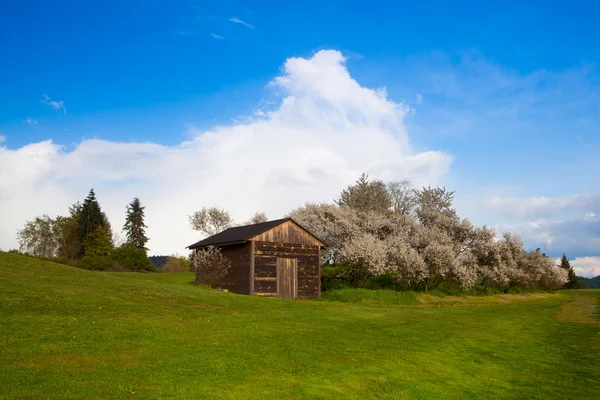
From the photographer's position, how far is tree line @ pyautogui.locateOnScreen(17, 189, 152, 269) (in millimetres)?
73750

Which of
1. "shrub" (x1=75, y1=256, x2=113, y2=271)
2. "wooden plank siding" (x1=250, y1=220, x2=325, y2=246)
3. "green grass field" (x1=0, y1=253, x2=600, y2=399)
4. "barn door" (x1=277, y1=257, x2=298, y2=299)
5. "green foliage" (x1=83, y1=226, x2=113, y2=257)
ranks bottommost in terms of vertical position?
"green grass field" (x1=0, y1=253, x2=600, y2=399)

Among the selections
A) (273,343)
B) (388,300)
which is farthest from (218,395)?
(388,300)

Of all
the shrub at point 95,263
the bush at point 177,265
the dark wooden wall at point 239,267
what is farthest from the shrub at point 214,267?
the bush at point 177,265

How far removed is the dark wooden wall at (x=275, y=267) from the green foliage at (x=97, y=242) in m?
57.2

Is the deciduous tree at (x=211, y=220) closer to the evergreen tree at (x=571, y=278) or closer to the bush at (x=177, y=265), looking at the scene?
the bush at (x=177, y=265)

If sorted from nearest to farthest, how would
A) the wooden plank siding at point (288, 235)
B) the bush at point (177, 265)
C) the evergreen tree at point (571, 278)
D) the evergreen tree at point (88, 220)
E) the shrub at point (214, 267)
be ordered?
1. the wooden plank siding at point (288, 235)
2. the shrub at point (214, 267)
3. the bush at point (177, 265)
4. the evergreen tree at point (88, 220)
5. the evergreen tree at point (571, 278)

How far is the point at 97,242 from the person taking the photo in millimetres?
84500

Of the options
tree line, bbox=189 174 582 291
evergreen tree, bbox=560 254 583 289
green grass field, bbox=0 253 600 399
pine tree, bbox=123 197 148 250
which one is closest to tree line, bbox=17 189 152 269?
pine tree, bbox=123 197 148 250

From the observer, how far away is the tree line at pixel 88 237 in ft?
242

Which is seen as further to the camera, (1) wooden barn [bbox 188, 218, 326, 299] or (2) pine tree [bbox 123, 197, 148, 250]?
(2) pine tree [bbox 123, 197, 148, 250]

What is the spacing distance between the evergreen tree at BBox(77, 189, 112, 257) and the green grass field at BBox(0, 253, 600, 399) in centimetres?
6618

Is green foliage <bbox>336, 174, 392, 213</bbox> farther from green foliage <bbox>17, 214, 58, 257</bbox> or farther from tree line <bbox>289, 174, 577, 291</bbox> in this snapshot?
green foliage <bbox>17, 214, 58, 257</bbox>

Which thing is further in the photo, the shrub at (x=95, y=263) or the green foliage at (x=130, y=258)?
the green foliage at (x=130, y=258)

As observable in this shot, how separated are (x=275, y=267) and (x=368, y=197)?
37512 mm
